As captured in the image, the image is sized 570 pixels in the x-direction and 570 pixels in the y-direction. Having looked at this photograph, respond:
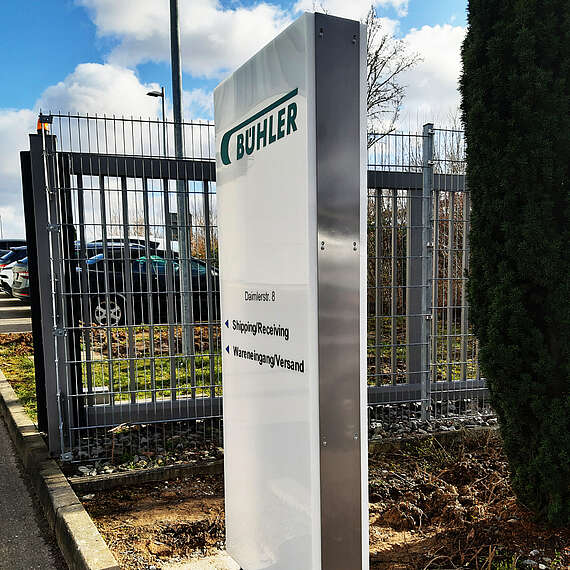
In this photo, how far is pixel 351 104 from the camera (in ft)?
7.45

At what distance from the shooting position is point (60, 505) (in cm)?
387

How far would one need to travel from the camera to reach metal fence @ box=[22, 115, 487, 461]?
189 inches

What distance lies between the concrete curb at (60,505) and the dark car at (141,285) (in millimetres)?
1242

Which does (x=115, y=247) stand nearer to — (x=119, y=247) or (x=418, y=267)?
(x=119, y=247)

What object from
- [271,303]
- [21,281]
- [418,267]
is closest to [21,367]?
[418,267]

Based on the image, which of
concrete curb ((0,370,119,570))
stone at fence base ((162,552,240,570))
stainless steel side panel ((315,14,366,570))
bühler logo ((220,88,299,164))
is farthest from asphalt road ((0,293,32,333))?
stainless steel side panel ((315,14,366,570))

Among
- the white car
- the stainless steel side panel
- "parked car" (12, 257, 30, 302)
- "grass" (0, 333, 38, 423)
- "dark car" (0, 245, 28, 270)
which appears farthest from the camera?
"dark car" (0, 245, 28, 270)

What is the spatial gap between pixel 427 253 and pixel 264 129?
3.45 metres

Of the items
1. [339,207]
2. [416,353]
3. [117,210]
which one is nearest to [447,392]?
[416,353]

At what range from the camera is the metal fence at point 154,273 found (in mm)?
4812

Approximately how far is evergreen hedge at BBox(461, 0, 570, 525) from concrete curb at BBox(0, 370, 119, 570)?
2555mm

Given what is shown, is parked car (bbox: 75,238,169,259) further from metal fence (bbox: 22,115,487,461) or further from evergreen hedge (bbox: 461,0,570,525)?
evergreen hedge (bbox: 461,0,570,525)

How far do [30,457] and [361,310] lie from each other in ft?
12.9

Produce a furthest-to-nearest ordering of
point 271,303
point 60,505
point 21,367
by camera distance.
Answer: point 21,367
point 60,505
point 271,303
